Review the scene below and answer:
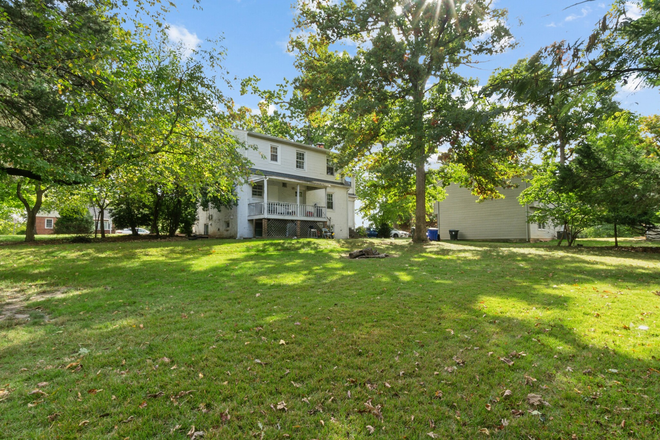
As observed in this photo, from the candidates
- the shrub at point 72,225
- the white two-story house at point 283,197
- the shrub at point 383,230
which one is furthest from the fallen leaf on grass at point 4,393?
the shrub at point 72,225

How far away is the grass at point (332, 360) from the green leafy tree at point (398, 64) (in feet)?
31.2

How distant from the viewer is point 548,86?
15.6 ft

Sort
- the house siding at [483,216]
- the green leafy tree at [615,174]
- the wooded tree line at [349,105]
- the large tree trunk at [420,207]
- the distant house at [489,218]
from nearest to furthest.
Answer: the wooded tree line at [349,105], the green leafy tree at [615,174], the large tree trunk at [420,207], the distant house at [489,218], the house siding at [483,216]

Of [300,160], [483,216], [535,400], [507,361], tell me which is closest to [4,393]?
[535,400]

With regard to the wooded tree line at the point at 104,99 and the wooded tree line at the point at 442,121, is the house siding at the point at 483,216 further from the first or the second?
the wooded tree line at the point at 104,99

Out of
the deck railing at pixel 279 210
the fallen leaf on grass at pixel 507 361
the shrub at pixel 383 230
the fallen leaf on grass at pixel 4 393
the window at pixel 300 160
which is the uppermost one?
the window at pixel 300 160

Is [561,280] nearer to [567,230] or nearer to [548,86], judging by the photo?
[548,86]

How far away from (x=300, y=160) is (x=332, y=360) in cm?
2044

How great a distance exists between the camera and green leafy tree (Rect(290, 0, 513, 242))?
47.2 feet

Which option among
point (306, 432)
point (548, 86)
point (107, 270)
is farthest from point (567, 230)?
point (107, 270)

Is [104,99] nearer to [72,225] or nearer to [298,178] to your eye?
[298,178]

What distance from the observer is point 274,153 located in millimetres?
21516

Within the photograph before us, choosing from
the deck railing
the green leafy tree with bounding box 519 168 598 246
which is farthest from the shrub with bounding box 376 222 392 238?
the green leafy tree with bounding box 519 168 598 246

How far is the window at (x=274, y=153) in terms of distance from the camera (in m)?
21.3
